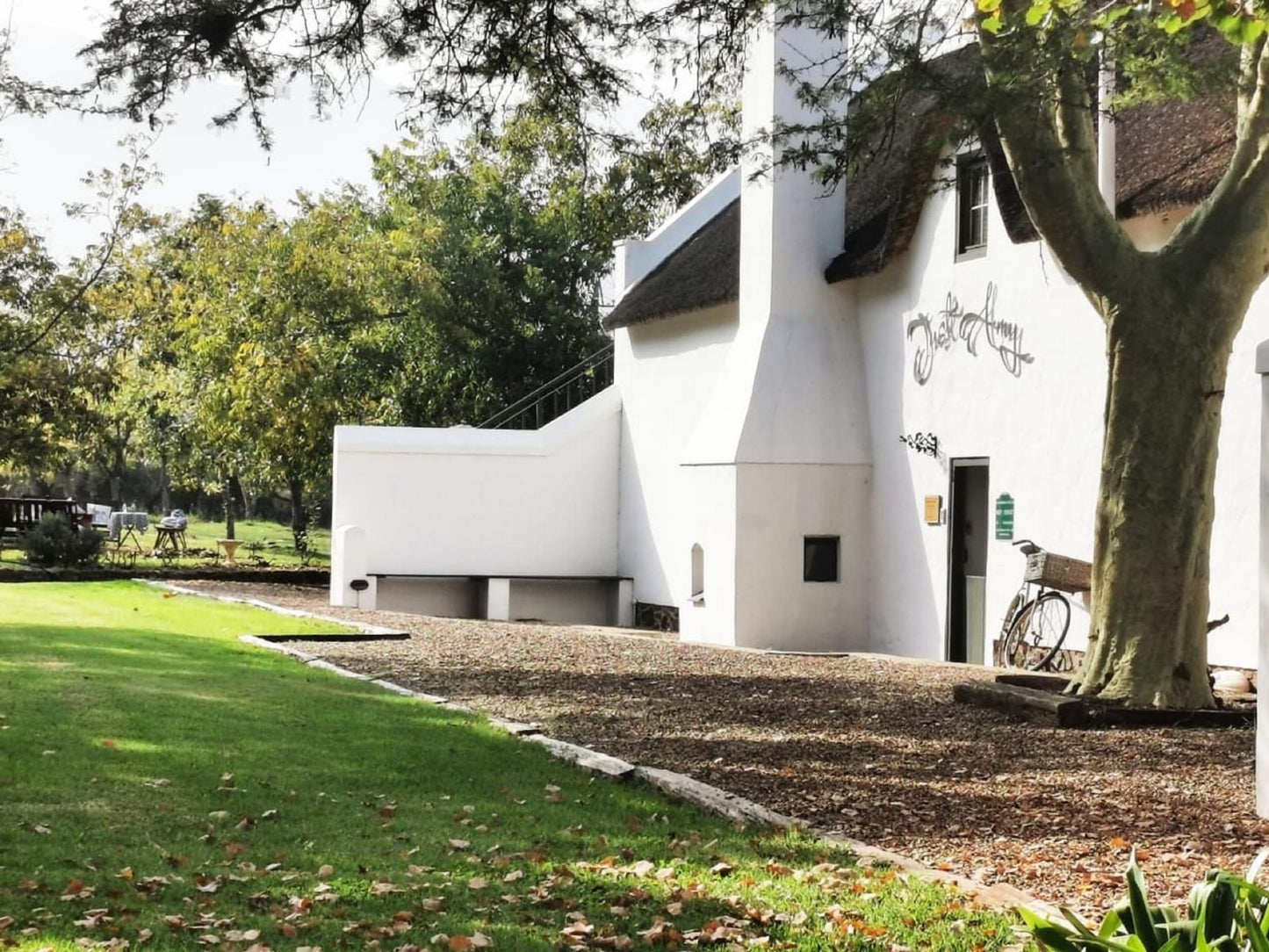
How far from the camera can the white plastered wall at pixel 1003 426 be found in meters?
13.2

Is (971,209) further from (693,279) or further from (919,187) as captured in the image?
(693,279)

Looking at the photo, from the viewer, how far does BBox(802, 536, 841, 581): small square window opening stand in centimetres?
1859

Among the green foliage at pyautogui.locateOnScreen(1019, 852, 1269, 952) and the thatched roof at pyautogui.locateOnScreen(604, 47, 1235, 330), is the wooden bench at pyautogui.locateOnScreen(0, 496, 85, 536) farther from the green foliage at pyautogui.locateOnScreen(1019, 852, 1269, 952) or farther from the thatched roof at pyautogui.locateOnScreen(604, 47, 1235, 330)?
the green foliage at pyautogui.locateOnScreen(1019, 852, 1269, 952)

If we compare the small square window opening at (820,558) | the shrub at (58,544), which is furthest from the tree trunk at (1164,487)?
the shrub at (58,544)

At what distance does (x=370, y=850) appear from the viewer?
6461 millimetres

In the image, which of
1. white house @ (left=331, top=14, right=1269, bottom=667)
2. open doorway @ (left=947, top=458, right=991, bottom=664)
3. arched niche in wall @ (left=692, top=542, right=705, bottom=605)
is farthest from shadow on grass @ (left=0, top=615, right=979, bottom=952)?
arched niche in wall @ (left=692, top=542, right=705, bottom=605)

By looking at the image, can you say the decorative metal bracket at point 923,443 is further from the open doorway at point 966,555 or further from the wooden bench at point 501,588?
the wooden bench at point 501,588

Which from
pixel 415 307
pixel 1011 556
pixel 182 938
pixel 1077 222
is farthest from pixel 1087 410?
pixel 415 307

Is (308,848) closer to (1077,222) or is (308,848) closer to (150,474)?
(1077,222)

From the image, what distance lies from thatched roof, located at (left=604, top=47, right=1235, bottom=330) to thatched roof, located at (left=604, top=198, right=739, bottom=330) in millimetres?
22

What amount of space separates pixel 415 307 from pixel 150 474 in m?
41.4

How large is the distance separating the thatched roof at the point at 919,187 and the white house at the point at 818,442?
0.12 feet

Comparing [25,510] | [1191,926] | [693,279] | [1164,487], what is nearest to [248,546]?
[25,510]

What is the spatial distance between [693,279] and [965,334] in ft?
20.6
